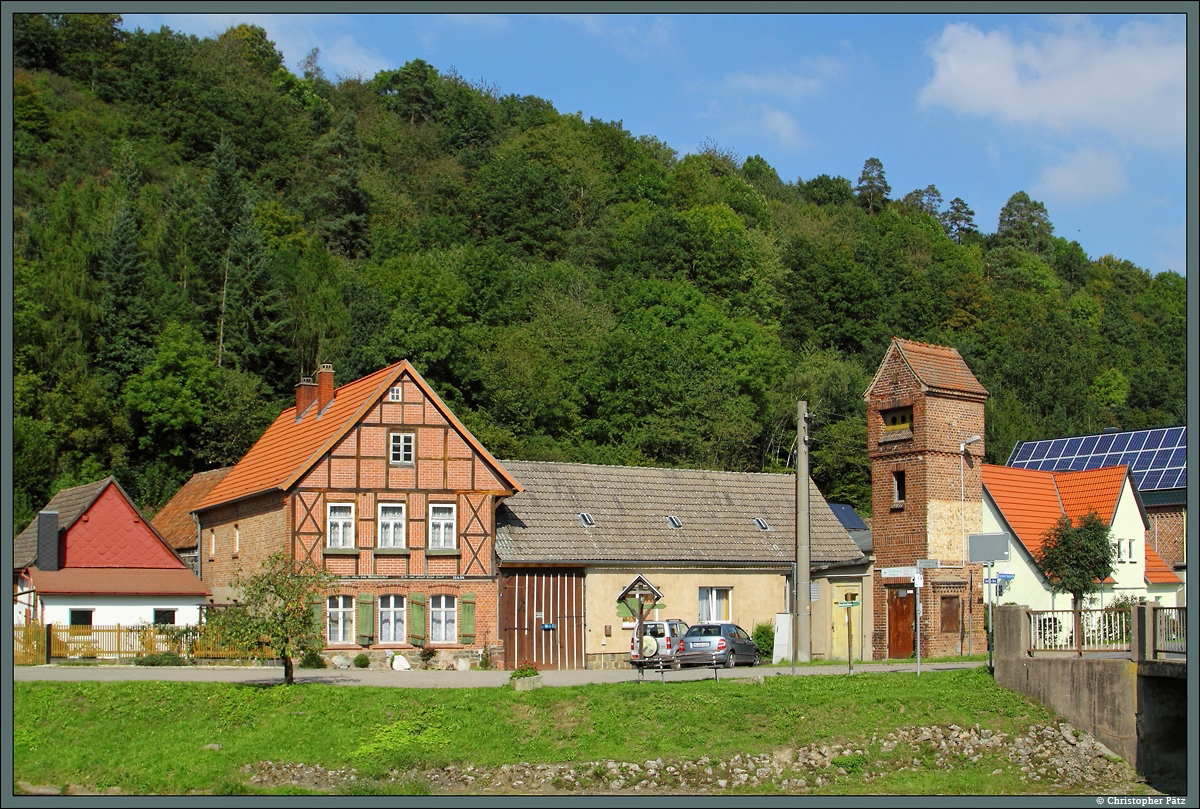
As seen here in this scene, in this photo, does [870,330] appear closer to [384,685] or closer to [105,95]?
[105,95]

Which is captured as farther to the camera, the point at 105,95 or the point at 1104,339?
the point at 1104,339

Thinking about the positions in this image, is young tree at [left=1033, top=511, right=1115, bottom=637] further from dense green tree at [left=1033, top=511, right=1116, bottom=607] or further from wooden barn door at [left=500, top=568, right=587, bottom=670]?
wooden barn door at [left=500, top=568, right=587, bottom=670]

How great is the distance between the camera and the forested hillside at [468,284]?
59.1 m

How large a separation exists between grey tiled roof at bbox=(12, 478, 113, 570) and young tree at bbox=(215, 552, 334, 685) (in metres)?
15.2

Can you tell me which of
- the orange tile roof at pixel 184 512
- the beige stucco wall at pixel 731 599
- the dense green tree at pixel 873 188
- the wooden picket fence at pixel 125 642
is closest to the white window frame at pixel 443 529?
the beige stucco wall at pixel 731 599

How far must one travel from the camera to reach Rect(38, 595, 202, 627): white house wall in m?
39.3

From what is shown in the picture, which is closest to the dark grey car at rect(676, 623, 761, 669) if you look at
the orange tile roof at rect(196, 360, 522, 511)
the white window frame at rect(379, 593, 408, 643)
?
the orange tile roof at rect(196, 360, 522, 511)

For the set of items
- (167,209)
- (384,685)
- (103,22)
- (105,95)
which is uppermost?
(103,22)

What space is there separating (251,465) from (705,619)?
15490 mm

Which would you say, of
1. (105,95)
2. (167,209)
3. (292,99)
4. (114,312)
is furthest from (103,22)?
(114,312)

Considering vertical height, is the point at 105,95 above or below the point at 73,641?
above

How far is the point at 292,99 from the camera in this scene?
108 metres

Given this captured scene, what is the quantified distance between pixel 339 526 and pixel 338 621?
273 cm

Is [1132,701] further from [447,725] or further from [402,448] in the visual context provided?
[402,448]
